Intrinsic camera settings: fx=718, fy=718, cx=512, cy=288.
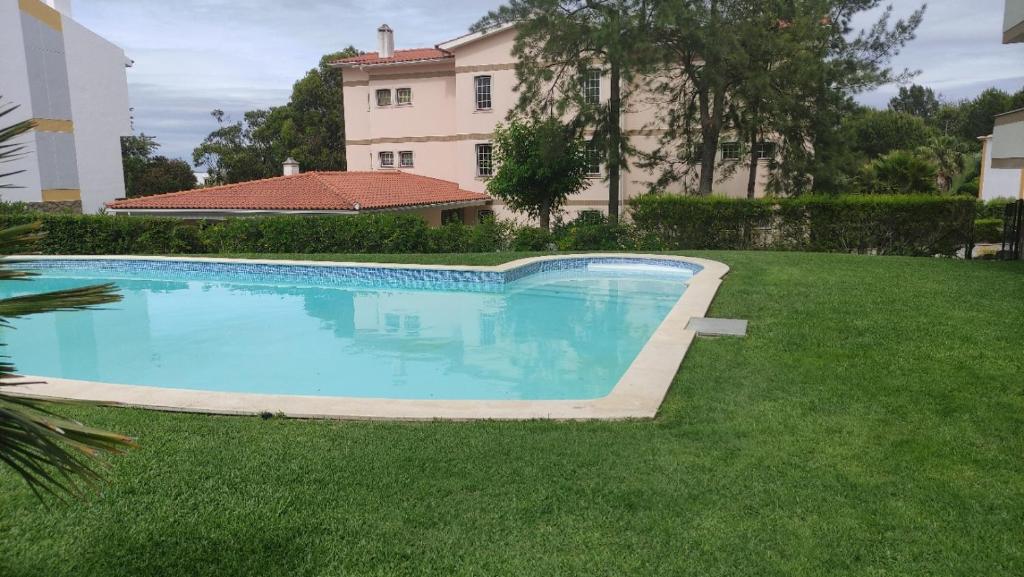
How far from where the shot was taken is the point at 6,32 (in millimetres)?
26453

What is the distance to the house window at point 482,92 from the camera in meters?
31.8

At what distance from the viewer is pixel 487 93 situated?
3191cm

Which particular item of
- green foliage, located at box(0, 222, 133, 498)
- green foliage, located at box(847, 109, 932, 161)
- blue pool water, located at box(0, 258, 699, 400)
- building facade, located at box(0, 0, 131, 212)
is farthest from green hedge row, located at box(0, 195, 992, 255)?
green foliage, located at box(847, 109, 932, 161)

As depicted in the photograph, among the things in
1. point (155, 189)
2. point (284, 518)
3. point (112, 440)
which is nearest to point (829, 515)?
point (284, 518)

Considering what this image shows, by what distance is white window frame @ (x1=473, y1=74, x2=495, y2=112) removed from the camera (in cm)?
3161

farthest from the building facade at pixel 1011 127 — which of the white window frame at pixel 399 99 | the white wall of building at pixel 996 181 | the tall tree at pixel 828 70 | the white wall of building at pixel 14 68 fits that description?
the white wall of building at pixel 14 68

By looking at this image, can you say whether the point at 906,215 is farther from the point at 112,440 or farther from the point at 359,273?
the point at 112,440

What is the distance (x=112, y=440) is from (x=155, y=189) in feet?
143

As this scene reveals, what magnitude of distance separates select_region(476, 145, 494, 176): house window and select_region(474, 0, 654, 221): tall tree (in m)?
7.37

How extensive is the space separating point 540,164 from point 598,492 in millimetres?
20378

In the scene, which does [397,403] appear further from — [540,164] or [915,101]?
[915,101]

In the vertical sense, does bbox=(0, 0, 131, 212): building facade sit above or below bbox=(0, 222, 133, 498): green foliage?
above

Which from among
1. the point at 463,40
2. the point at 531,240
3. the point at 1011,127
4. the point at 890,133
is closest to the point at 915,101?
the point at 890,133

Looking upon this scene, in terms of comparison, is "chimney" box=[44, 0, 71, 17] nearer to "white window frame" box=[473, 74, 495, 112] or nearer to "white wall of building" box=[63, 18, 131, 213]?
A: "white wall of building" box=[63, 18, 131, 213]
